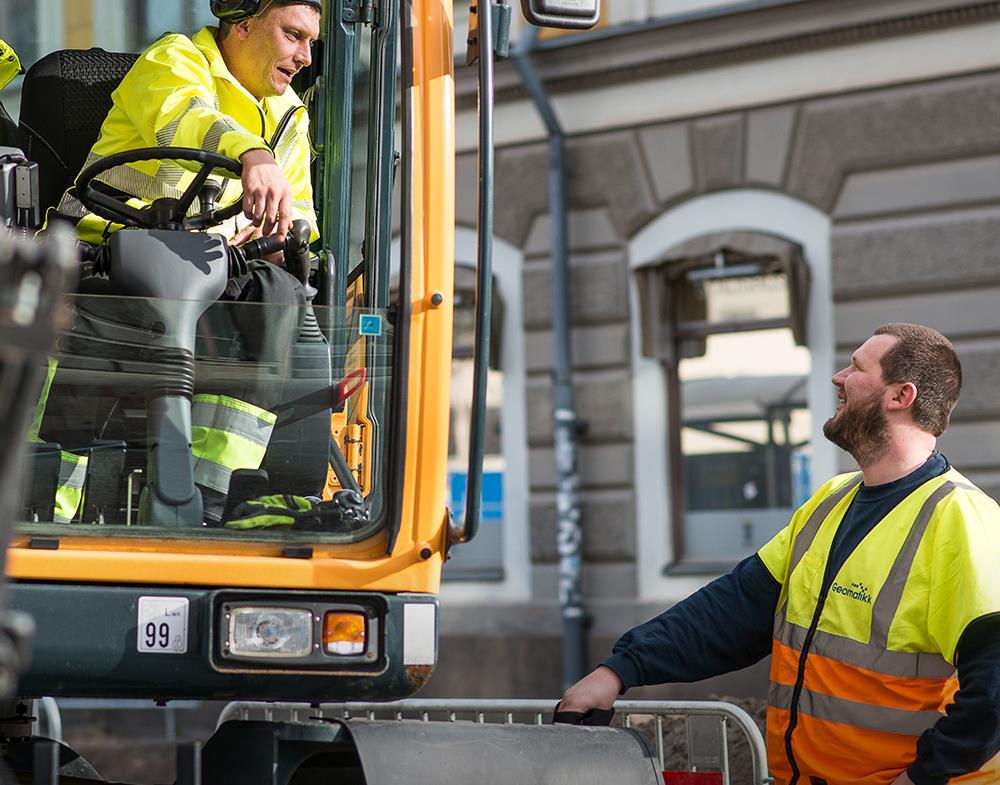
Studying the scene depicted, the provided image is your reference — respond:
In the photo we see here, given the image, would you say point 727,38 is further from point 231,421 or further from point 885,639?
point 231,421

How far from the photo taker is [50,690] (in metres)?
2.68

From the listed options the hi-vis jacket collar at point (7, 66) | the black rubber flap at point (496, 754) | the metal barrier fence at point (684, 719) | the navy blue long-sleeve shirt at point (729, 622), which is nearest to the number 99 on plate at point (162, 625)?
the black rubber flap at point (496, 754)

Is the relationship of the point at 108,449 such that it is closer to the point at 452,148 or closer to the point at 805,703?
the point at 452,148

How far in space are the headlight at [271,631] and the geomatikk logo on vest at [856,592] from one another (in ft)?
4.00

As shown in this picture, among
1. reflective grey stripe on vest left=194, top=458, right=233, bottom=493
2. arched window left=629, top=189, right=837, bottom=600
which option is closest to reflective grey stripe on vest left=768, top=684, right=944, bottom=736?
reflective grey stripe on vest left=194, top=458, right=233, bottom=493

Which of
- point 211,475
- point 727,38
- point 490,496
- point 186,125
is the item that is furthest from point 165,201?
point 490,496

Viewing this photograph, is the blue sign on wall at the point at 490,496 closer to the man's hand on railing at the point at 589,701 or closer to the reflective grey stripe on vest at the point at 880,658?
the man's hand on railing at the point at 589,701

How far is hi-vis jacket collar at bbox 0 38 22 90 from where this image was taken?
383 centimetres

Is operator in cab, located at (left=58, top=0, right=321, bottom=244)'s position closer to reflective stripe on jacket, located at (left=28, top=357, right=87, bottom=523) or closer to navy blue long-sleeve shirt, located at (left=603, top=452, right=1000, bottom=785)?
reflective stripe on jacket, located at (left=28, top=357, right=87, bottom=523)

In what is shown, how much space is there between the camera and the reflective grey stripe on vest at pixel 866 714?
3078 mm

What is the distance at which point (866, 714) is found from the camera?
10.3ft

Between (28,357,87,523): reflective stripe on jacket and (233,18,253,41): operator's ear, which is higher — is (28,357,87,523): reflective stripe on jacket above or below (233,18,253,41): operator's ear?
below

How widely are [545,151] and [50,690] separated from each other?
8.09m

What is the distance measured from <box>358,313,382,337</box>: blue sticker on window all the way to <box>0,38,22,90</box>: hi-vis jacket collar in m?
1.46
